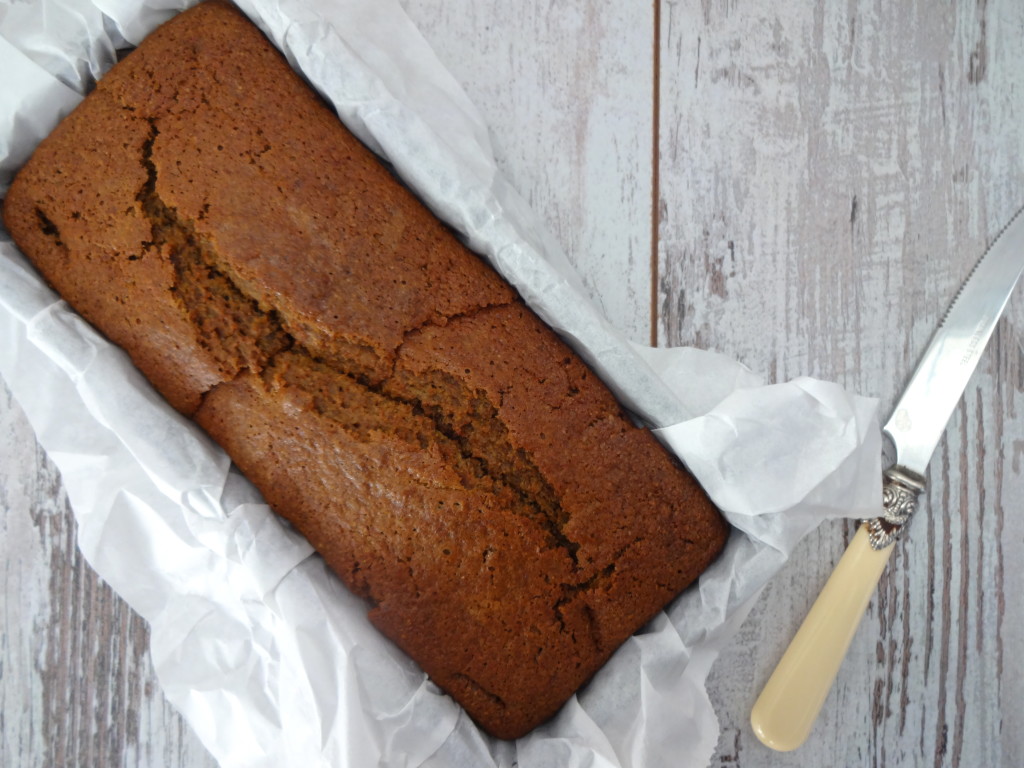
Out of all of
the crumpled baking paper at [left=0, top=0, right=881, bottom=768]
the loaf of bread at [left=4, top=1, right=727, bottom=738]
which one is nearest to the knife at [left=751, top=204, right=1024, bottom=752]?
the crumpled baking paper at [left=0, top=0, right=881, bottom=768]

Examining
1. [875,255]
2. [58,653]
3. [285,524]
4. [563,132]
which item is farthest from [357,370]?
[875,255]

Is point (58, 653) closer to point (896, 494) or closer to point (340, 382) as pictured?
point (340, 382)

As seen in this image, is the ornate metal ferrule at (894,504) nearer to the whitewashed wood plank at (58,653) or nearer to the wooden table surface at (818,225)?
the wooden table surface at (818,225)

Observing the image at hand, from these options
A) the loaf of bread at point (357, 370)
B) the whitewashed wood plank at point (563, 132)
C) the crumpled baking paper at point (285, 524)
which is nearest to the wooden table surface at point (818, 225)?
the whitewashed wood plank at point (563, 132)

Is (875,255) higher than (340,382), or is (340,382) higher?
(340,382)

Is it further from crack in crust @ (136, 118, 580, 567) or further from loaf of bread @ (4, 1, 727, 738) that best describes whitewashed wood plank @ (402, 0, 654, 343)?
crack in crust @ (136, 118, 580, 567)

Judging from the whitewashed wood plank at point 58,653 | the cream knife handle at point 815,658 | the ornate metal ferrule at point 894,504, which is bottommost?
the cream knife handle at point 815,658

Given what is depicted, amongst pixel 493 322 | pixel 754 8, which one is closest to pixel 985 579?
pixel 493 322
